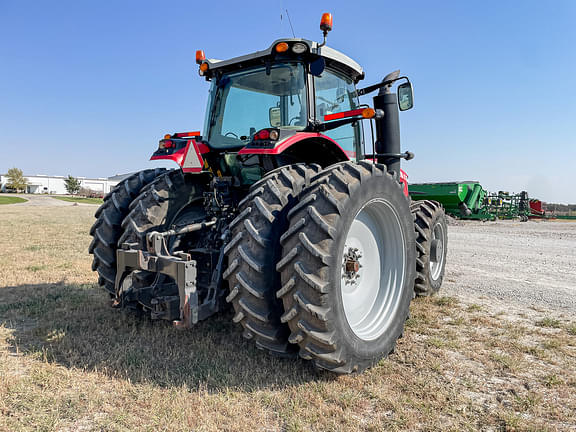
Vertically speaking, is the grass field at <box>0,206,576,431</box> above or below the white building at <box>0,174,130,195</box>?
below

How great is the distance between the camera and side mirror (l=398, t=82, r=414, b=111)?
4.44m

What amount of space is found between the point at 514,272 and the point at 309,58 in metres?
5.82

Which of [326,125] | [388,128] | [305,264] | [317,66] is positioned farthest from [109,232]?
[388,128]

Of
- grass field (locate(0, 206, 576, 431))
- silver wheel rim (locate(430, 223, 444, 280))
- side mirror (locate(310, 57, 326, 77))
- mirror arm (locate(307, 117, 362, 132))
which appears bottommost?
grass field (locate(0, 206, 576, 431))

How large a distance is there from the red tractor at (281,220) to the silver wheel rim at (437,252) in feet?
4.49

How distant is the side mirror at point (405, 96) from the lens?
14.6 ft

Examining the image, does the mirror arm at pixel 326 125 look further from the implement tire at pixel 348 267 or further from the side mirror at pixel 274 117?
the implement tire at pixel 348 267

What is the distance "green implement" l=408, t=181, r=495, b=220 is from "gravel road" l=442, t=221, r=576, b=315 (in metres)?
3.84

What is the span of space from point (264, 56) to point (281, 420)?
300 centimetres

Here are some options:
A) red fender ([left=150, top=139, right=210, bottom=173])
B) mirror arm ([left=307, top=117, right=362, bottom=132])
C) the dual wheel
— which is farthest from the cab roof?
the dual wheel

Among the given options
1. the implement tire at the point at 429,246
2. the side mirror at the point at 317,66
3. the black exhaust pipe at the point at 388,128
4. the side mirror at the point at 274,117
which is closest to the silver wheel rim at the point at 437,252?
the implement tire at the point at 429,246

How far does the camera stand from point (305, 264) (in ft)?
8.27

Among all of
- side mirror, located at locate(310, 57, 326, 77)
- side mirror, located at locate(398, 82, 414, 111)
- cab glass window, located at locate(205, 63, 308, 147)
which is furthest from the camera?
side mirror, located at locate(398, 82, 414, 111)

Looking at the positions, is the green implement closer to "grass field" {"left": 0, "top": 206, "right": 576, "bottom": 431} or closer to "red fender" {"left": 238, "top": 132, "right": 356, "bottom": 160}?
"grass field" {"left": 0, "top": 206, "right": 576, "bottom": 431}
